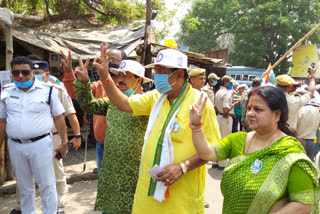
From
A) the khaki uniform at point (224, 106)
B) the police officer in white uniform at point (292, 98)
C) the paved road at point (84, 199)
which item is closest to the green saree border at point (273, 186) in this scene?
the paved road at point (84, 199)

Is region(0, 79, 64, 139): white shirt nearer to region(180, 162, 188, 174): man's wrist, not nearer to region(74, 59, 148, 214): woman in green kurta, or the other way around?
region(74, 59, 148, 214): woman in green kurta

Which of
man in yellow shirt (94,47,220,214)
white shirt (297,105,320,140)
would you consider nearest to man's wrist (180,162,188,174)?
man in yellow shirt (94,47,220,214)

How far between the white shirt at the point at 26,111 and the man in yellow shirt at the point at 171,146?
132cm

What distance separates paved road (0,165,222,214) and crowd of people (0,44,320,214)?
3.11 feet

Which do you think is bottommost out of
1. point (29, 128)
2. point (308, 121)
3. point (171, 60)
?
point (308, 121)

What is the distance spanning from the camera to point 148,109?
2.46 m

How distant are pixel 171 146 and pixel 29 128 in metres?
1.84

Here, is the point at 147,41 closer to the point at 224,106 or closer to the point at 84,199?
the point at 224,106

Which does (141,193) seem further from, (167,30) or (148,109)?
(167,30)

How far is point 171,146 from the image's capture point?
206 centimetres

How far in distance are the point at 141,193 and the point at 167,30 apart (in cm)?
1034

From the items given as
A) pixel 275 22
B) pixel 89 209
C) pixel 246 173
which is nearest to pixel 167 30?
pixel 89 209

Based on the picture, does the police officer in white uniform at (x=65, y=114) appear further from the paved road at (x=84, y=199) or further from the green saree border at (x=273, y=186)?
the green saree border at (x=273, y=186)

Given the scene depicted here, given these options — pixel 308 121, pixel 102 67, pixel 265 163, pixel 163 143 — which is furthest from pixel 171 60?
pixel 308 121
